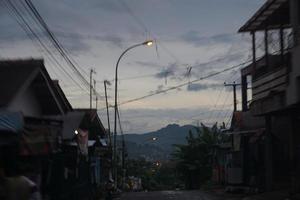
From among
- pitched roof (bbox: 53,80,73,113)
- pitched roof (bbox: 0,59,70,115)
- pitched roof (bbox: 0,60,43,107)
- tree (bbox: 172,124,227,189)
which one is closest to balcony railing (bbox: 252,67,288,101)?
pitched roof (bbox: 53,80,73,113)

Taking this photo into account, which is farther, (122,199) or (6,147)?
(122,199)

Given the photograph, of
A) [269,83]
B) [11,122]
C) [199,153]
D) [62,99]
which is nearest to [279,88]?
[269,83]

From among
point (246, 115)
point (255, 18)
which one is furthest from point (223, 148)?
point (255, 18)

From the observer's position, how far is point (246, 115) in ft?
144

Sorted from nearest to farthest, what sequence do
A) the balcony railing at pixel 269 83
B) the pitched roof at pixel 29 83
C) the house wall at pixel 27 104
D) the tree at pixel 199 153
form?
the pitched roof at pixel 29 83 → the house wall at pixel 27 104 → the balcony railing at pixel 269 83 → the tree at pixel 199 153

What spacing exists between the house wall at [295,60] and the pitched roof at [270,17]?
1.65 metres

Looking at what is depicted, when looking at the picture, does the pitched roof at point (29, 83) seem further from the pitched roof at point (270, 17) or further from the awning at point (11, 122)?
the pitched roof at point (270, 17)

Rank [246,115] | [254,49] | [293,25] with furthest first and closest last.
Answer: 1. [246,115]
2. [254,49]
3. [293,25]

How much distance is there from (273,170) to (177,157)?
30.2 meters

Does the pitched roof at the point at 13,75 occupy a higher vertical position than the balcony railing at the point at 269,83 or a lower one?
lower

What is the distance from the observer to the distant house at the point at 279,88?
27578mm

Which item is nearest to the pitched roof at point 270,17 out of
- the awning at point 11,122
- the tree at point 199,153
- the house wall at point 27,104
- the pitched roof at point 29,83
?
the pitched roof at point 29,83

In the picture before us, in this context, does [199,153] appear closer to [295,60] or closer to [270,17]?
[270,17]

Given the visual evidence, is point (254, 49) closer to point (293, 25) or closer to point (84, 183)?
point (293, 25)
